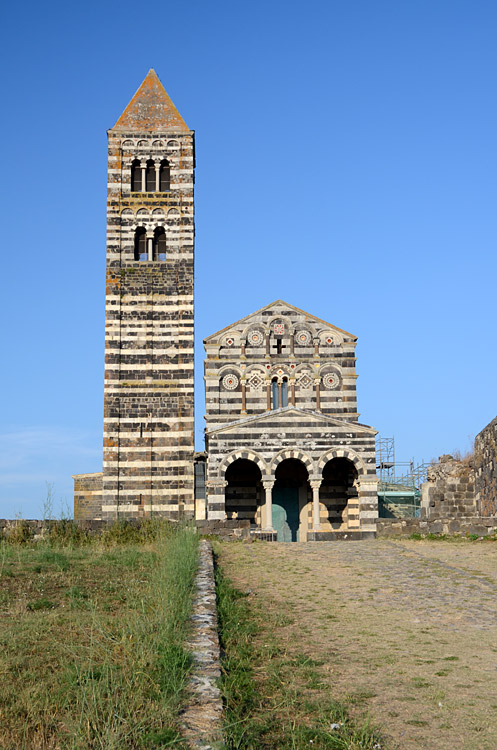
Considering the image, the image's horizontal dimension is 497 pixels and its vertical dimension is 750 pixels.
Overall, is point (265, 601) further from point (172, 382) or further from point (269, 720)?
point (172, 382)

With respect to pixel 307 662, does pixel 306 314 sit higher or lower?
higher

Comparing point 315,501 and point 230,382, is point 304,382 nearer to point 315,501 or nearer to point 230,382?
point 230,382

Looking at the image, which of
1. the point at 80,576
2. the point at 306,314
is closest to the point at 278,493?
the point at 306,314

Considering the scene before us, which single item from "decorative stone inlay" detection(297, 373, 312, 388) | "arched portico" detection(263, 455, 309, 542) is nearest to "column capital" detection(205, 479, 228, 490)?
"arched portico" detection(263, 455, 309, 542)

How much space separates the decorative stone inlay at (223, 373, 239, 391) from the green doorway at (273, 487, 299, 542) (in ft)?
14.7

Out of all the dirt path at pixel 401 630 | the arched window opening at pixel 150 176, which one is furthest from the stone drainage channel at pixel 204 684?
the arched window opening at pixel 150 176

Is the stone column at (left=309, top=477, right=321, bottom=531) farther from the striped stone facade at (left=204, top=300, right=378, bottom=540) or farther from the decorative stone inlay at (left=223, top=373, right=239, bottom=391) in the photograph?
the decorative stone inlay at (left=223, top=373, right=239, bottom=391)

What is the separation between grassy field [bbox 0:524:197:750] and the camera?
13.7ft

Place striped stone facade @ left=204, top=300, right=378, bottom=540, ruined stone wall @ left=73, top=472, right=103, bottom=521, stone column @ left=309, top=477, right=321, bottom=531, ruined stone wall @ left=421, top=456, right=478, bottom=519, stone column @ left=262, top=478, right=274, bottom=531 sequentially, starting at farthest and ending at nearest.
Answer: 1. ruined stone wall @ left=73, top=472, right=103, bottom=521
2. striped stone facade @ left=204, top=300, right=378, bottom=540
3. stone column @ left=309, top=477, right=321, bottom=531
4. stone column @ left=262, top=478, right=274, bottom=531
5. ruined stone wall @ left=421, top=456, right=478, bottom=519

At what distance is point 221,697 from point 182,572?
14.0ft

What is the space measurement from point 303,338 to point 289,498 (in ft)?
21.8

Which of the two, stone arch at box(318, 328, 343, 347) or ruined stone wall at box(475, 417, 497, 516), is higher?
stone arch at box(318, 328, 343, 347)

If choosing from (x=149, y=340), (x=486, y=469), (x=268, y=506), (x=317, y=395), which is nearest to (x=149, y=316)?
(x=149, y=340)

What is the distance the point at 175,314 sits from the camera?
30.6 metres
